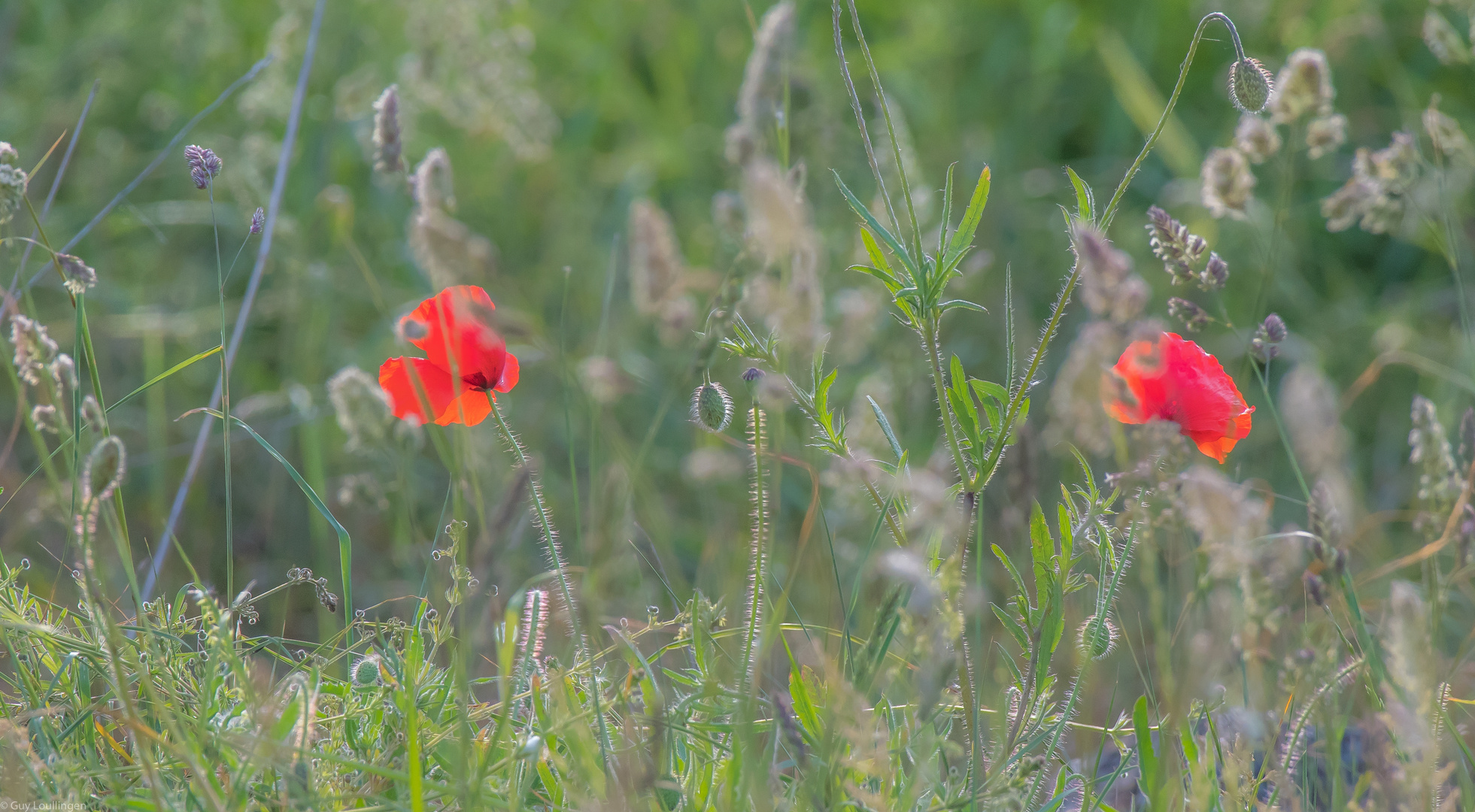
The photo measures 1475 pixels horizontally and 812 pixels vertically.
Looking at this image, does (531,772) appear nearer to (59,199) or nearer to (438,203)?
(438,203)

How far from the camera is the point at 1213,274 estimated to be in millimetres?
993

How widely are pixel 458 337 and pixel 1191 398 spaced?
22.7 inches

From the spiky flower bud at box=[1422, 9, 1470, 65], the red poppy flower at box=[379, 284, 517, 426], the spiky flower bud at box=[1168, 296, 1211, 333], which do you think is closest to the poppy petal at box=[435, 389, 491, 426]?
the red poppy flower at box=[379, 284, 517, 426]

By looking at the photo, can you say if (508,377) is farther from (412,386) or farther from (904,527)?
(904,527)

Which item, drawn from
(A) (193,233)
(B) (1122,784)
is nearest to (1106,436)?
(B) (1122,784)

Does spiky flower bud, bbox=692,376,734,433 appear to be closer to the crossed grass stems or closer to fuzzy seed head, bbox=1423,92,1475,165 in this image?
the crossed grass stems

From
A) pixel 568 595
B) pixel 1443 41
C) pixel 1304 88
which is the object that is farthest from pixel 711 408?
pixel 1443 41

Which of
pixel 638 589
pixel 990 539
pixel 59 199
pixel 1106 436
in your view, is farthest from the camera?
pixel 59 199

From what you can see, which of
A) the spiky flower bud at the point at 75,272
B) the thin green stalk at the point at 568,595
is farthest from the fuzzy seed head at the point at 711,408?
the spiky flower bud at the point at 75,272

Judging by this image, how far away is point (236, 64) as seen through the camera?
2777 millimetres

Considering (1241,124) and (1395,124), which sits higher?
(1241,124)

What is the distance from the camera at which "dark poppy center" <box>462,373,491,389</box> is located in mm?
912

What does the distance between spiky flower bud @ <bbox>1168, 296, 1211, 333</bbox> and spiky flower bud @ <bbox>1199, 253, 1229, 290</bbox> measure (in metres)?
0.03

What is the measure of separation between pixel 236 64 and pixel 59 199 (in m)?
0.54
